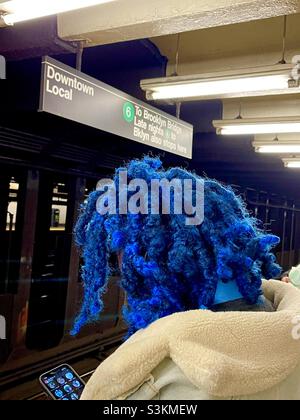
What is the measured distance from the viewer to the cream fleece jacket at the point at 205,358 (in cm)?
77

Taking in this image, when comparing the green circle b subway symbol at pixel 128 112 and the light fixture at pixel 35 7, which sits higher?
the light fixture at pixel 35 7

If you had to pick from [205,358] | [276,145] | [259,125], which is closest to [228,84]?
[259,125]

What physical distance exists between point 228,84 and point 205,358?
8.14ft

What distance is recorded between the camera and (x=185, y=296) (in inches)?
40.5

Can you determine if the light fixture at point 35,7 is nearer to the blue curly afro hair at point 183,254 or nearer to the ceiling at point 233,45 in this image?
the blue curly afro hair at point 183,254

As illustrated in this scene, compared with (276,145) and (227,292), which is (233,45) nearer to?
(276,145)

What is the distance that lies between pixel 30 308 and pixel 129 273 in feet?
16.1

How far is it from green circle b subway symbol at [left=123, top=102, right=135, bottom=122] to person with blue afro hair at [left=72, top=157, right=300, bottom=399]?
6.75ft

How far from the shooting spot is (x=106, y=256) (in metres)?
1.20

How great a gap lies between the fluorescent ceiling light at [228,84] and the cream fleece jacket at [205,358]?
224cm

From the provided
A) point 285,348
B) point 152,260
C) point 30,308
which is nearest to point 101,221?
point 152,260

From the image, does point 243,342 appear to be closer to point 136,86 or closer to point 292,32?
point 292,32

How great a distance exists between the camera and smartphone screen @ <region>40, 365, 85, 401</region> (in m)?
1.53

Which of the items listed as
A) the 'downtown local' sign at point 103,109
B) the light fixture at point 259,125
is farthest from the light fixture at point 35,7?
the light fixture at point 259,125
